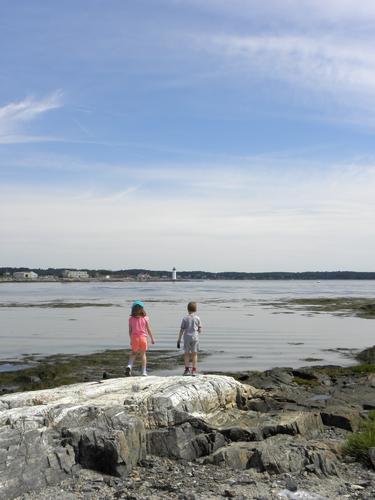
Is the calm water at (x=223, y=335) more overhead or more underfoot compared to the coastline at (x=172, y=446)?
more underfoot

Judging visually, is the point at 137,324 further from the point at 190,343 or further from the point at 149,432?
the point at 149,432

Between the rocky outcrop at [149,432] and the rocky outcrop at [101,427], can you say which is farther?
the rocky outcrop at [149,432]

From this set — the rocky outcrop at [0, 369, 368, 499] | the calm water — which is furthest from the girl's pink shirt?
the calm water

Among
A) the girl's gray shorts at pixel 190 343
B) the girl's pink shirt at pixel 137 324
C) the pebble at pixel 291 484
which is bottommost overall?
the pebble at pixel 291 484

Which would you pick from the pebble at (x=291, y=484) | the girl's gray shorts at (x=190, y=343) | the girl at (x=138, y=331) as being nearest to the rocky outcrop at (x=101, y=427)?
the pebble at (x=291, y=484)

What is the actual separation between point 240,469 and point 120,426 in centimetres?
177

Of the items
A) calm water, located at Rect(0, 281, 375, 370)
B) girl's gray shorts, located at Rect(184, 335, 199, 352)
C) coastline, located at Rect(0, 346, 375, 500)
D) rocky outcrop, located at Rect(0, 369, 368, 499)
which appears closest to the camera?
coastline, located at Rect(0, 346, 375, 500)

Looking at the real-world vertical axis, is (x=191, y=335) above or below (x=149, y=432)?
above

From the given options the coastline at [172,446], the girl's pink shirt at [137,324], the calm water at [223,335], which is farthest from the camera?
the calm water at [223,335]

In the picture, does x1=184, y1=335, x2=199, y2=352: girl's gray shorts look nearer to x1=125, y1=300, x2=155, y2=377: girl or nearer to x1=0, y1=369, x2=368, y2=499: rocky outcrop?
x1=125, y1=300, x2=155, y2=377: girl

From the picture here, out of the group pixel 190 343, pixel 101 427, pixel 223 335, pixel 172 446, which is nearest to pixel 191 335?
pixel 190 343

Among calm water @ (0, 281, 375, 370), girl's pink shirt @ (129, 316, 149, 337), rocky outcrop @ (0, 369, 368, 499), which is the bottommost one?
calm water @ (0, 281, 375, 370)

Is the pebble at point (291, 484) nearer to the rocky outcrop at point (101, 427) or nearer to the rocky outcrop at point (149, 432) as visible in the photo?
the rocky outcrop at point (149, 432)

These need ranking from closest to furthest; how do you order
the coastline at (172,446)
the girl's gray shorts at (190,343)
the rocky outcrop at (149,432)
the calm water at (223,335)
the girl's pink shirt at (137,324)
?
the coastline at (172,446), the rocky outcrop at (149,432), the girl's gray shorts at (190,343), the girl's pink shirt at (137,324), the calm water at (223,335)
